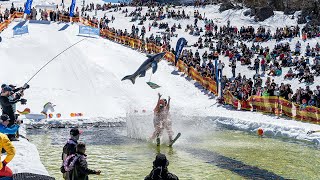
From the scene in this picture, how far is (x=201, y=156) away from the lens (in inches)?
634

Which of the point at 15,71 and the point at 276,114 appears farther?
the point at 15,71

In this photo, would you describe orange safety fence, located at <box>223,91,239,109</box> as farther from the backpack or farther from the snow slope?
the backpack

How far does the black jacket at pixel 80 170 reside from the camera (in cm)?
761

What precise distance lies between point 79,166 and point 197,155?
9.10m

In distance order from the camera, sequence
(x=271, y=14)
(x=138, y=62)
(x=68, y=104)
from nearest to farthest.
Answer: (x=68, y=104), (x=138, y=62), (x=271, y=14)

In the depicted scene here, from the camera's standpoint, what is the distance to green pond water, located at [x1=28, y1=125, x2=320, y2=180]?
13.3 m

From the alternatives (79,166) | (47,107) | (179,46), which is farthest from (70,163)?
(179,46)

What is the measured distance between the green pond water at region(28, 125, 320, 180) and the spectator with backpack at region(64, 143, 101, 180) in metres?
4.86

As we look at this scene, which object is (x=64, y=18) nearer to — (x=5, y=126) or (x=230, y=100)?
(x=230, y=100)

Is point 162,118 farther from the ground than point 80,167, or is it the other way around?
point 80,167

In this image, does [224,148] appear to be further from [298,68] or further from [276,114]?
[298,68]

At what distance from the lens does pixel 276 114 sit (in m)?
25.4

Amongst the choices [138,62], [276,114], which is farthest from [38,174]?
[138,62]

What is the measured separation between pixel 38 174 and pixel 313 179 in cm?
746
